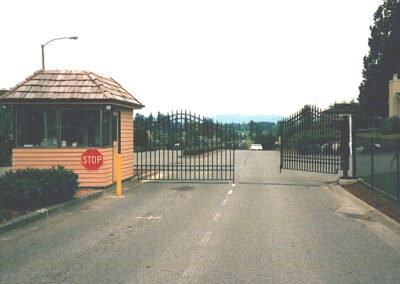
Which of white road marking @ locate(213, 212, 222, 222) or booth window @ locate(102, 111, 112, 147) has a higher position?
booth window @ locate(102, 111, 112, 147)

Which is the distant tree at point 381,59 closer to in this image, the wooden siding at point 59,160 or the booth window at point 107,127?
the booth window at point 107,127

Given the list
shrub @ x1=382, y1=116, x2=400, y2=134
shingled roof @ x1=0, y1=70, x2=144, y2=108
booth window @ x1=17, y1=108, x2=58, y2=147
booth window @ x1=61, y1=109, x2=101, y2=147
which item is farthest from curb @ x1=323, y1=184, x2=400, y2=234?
shrub @ x1=382, y1=116, x2=400, y2=134

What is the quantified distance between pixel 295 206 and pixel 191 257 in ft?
19.0

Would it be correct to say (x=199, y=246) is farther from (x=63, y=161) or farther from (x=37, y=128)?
(x=37, y=128)

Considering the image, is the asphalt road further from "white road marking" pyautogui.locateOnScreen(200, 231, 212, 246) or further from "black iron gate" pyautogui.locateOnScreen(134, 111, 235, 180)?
"black iron gate" pyautogui.locateOnScreen(134, 111, 235, 180)

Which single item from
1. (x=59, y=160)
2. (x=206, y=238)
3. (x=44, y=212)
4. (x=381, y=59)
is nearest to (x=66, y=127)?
(x=59, y=160)

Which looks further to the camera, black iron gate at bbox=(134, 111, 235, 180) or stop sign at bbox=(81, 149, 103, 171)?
black iron gate at bbox=(134, 111, 235, 180)

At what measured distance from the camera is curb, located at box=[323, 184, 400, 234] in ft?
30.6

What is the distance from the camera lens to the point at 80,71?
16.1m

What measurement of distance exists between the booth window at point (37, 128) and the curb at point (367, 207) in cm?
1010

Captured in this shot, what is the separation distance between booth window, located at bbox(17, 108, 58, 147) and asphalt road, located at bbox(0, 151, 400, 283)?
3667 mm

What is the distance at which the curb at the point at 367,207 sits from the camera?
933 centimetres

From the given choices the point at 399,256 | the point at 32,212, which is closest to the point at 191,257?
the point at 399,256

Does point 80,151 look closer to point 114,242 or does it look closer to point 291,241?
point 114,242
